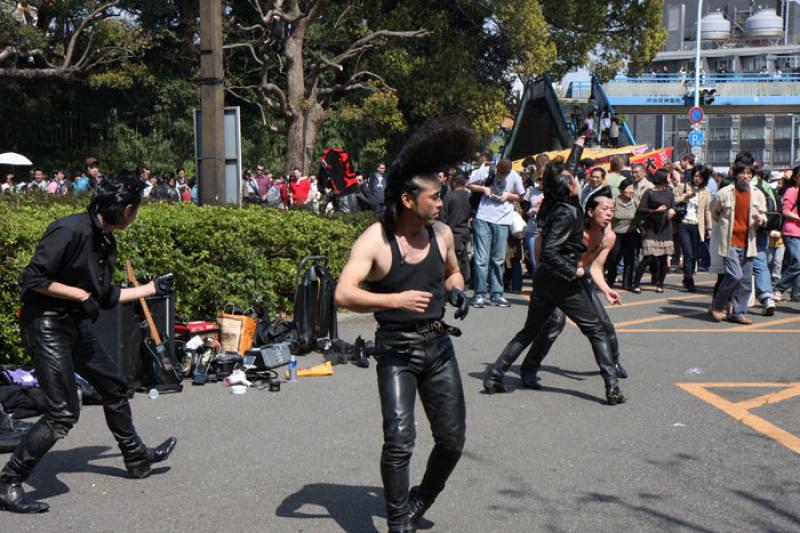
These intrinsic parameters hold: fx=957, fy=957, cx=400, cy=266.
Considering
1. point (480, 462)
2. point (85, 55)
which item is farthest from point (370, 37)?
point (480, 462)

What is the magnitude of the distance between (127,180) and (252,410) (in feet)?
8.18

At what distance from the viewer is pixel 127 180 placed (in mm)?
5047

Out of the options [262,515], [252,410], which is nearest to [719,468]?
[262,515]

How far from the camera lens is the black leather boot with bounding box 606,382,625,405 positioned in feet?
23.3

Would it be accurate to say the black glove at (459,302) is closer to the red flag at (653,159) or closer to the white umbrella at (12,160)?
the red flag at (653,159)

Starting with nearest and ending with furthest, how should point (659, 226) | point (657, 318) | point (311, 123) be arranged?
1. point (657, 318)
2. point (659, 226)
3. point (311, 123)

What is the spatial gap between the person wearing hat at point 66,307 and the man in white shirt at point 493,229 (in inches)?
292

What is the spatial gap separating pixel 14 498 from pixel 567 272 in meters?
3.99

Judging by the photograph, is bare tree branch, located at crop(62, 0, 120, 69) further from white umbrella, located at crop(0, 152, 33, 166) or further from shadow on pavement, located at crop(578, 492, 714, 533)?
shadow on pavement, located at crop(578, 492, 714, 533)

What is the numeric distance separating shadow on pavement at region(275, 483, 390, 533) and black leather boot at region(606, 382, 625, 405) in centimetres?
254

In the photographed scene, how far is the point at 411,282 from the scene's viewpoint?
4316 millimetres

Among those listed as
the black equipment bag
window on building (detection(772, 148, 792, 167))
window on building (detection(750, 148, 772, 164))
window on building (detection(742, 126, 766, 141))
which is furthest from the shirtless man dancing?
window on building (detection(772, 148, 792, 167))

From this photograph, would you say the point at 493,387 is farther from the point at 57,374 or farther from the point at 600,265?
the point at 57,374

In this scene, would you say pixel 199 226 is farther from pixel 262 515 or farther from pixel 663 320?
pixel 663 320
